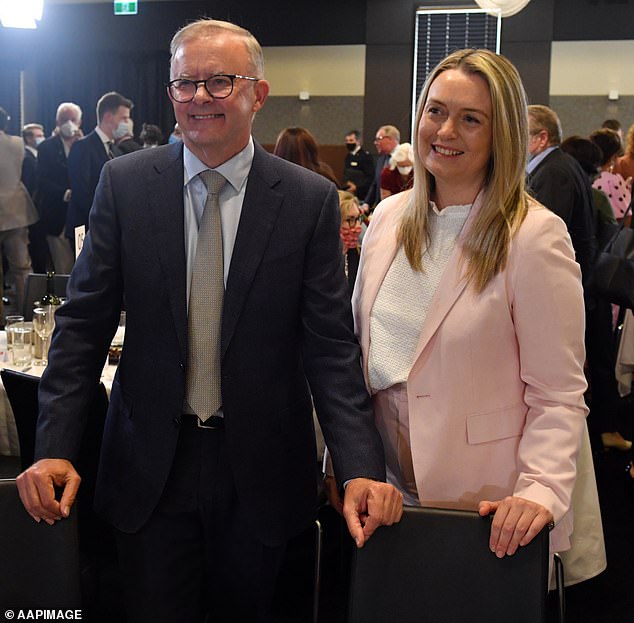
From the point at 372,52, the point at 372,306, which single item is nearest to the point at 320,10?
the point at 372,52

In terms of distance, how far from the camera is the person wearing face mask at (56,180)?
714 centimetres

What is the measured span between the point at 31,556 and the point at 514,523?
0.87 meters

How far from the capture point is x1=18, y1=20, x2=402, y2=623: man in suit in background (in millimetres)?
1496

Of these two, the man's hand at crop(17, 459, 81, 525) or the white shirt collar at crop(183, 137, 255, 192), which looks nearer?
the man's hand at crop(17, 459, 81, 525)

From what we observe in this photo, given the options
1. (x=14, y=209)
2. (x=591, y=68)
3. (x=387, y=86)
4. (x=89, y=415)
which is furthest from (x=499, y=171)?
(x=591, y=68)

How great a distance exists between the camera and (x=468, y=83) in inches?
59.6

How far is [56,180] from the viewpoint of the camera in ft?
23.7

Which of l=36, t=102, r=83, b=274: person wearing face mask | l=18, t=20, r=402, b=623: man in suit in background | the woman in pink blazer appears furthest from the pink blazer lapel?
l=36, t=102, r=83, b=274: person wearing face mask

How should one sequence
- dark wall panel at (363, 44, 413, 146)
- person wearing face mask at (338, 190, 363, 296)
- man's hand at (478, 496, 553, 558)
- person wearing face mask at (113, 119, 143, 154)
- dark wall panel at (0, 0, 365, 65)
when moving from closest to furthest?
1. man's hand at (478, 496, 553, 558)
2. person wearing face mask at (338, 190, 363, 296)
3. person wearing face mask at (113, 119, 143, 154)
4. dark wall panel at (363, 44, 413, 146)
5. dark wall panel at (0, 0, 365, 65)

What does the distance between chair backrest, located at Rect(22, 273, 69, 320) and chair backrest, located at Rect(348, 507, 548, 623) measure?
273 centimetres

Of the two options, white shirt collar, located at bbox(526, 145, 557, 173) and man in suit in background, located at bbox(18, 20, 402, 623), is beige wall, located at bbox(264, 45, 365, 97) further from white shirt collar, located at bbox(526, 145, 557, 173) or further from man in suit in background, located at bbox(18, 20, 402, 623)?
man in suit in background, located at bbox(18, 20, 402, 623)

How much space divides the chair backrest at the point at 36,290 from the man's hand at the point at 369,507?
2.68m

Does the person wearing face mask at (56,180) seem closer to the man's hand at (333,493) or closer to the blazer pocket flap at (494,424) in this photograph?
the man's hand at (333,493)

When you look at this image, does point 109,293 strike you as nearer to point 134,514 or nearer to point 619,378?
point 134,514
